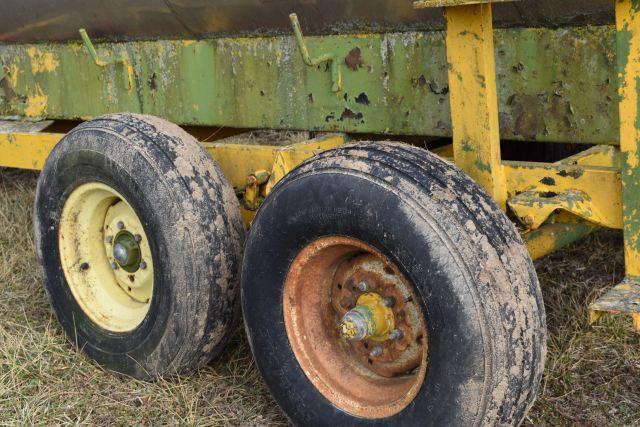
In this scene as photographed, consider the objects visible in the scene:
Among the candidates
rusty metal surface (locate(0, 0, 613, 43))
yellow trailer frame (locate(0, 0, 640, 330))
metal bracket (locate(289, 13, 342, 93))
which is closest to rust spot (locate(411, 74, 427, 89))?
rusty metal surface (locate(0, 0, 613, 43))

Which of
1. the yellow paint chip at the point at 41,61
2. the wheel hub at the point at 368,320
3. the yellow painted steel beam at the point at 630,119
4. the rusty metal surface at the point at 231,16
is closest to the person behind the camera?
the yellow painted steel beam at the point at 630,119

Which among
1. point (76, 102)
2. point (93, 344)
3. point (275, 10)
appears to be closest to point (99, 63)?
point (76, 102)

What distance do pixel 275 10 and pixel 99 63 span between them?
988mm

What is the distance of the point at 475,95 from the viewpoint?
8.14ft

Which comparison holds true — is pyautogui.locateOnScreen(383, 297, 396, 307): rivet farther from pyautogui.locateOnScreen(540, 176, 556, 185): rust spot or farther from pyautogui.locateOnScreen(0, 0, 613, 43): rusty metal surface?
pyautogui.locateOnScreen(0, 0, 613, 43): rusty metal surface

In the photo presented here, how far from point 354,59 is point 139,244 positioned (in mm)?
1027

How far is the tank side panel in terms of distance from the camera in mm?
2688

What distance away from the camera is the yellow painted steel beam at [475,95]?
2426mm

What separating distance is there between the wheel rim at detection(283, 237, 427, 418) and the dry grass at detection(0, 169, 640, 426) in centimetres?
36

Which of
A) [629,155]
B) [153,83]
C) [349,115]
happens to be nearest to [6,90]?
[153,83]

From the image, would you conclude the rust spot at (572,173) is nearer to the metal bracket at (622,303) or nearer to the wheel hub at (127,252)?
the metal bracket at (622,303)

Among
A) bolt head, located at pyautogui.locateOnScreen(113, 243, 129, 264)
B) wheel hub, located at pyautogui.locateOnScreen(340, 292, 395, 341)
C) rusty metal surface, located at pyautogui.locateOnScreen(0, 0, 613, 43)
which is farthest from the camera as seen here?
bolt head, located at pyautogui.locateOnScreen(113, 243, 129, 264)

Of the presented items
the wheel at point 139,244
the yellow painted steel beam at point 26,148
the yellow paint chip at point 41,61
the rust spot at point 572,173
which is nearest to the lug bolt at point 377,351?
the wheel at point 139,244

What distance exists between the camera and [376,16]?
3.00 meters
